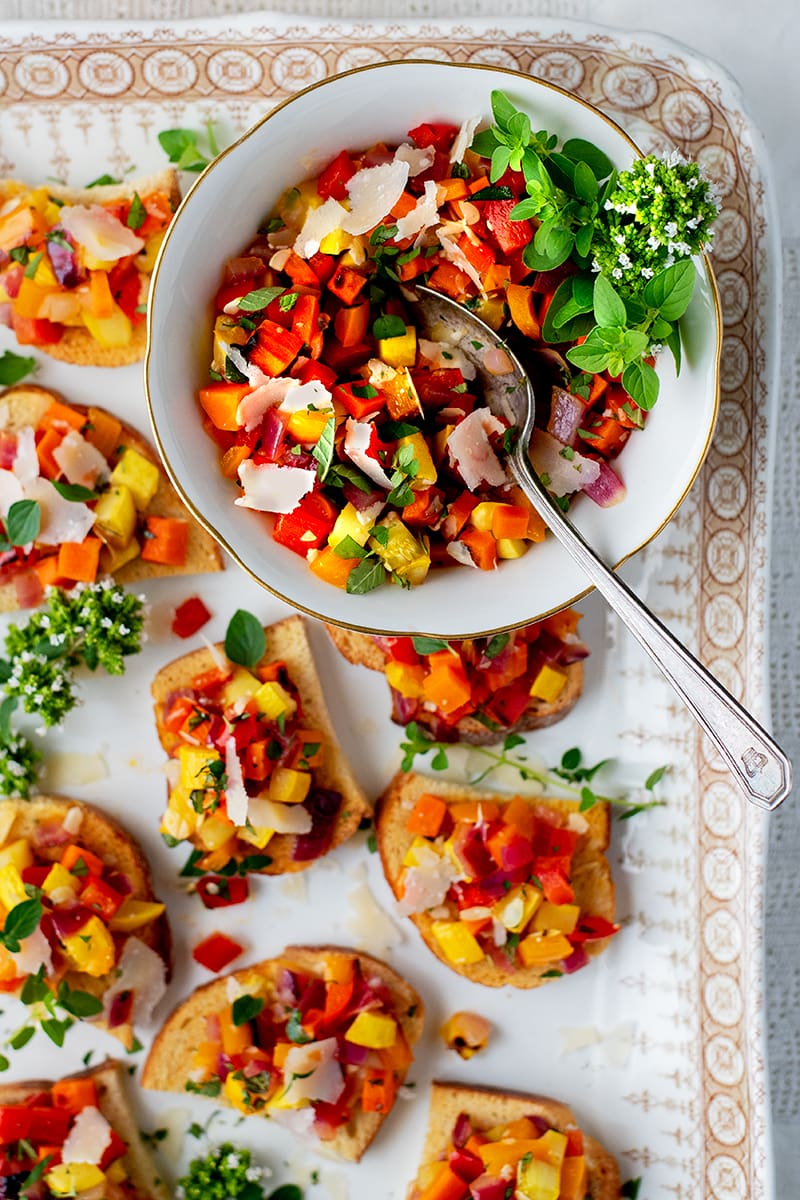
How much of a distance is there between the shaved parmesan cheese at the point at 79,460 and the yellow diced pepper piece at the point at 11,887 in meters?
1.39

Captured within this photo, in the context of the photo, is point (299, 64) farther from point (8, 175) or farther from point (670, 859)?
point (670, 859)

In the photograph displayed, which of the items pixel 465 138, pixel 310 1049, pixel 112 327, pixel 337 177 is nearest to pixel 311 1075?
pixel 310 1049

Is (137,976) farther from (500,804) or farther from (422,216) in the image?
(422,216)

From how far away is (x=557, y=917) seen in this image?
12.0ft

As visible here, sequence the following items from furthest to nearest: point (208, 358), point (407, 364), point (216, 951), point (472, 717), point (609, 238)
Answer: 1. point (216, 951)
2. point (472, 717)
3. point (208, 358)
4. point (407, 364)
5. point (609, 238)

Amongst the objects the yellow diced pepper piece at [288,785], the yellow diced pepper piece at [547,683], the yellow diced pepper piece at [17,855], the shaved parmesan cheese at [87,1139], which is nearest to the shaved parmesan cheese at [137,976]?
the shaved parmesan cheese at [87,1139]

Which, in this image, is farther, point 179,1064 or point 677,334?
point 179,1064

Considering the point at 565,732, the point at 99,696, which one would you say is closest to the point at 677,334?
the point at 565,732

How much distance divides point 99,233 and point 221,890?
2.36m

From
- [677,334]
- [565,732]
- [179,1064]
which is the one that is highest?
[677,334]

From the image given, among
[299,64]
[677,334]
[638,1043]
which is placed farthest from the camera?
[638,1043]

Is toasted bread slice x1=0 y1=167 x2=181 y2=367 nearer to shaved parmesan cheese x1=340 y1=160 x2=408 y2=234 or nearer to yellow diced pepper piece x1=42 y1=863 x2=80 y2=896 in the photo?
shaved parmesan cheese x1=340 y1=160 x2=408 y2=234

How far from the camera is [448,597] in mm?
3121

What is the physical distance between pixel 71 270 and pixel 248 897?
2.33 metres
